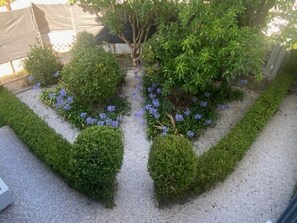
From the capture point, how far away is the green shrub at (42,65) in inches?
318

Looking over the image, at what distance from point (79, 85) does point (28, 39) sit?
13.3ft

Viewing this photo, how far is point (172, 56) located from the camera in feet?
20.8

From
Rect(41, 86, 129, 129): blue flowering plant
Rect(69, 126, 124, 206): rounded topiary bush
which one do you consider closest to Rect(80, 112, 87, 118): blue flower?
Rect(41, 86, 129, 129): blue flowering plant

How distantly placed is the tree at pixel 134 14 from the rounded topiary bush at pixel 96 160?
423 centimetres

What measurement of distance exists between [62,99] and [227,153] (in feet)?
15.8

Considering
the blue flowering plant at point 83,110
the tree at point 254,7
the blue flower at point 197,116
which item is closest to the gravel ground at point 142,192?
the blue flower at point 197,116

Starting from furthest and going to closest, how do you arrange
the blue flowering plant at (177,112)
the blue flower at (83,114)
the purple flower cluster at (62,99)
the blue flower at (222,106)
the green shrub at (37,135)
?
1. the blue flower at (222,106)
2. the purple flower cluster at (62,99)
3. the blue flower at (83,114)
4. the blue flowering plant at (177,112)
5. the green shrub at (37,135)

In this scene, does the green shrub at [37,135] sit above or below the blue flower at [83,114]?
above

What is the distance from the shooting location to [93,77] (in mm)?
6625

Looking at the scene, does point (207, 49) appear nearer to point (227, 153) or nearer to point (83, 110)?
point (227, 153)

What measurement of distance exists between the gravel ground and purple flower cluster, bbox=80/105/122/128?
0.55 metres

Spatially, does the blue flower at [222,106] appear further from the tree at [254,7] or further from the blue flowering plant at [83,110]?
the blue flowering plant at [83,110]

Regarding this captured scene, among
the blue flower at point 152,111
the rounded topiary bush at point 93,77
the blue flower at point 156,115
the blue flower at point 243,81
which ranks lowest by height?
the blue flower at point 156,115

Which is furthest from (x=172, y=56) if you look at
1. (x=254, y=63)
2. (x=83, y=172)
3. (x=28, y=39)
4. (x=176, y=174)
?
(x=28, y=39)
